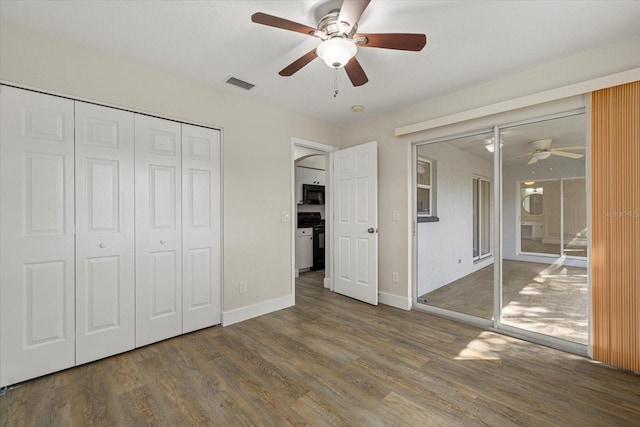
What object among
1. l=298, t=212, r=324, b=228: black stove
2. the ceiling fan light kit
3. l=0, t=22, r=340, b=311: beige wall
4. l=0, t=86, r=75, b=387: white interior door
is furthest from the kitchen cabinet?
the ceiling fan light kit

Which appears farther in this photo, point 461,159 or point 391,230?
point 391,230

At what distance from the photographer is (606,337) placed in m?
2.19

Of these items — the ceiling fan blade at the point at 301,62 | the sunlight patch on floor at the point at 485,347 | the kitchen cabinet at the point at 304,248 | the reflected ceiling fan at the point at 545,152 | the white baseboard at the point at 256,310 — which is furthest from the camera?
the kitchen cabinet at the point at 304,248

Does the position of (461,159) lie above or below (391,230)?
above

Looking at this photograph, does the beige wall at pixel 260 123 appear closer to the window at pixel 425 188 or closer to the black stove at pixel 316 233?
the window at pixel 425 188

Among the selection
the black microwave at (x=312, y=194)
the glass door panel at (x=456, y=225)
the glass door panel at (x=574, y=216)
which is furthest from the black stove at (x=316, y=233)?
the glass door panel at (x=574, y=216)

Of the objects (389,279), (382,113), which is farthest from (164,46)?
(389,279)

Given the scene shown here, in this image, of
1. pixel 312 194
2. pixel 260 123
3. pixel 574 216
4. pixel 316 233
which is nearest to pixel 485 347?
pixel 574 216

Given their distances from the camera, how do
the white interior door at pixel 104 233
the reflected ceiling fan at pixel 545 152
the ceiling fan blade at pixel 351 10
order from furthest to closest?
the reflected ceiling fan at pixel 545 152 < the white interior door at pixel 104 233 < the ceiling fan blade at pixel 351 10

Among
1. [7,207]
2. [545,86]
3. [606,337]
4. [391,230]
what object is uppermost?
[545,86]

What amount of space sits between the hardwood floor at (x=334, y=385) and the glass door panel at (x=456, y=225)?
2.03 ft

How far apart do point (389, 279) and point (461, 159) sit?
1740 millimetres

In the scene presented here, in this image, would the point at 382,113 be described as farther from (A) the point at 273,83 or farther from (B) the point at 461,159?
(A) the point at 273,83

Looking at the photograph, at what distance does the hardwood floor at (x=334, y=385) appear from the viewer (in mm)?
1665
